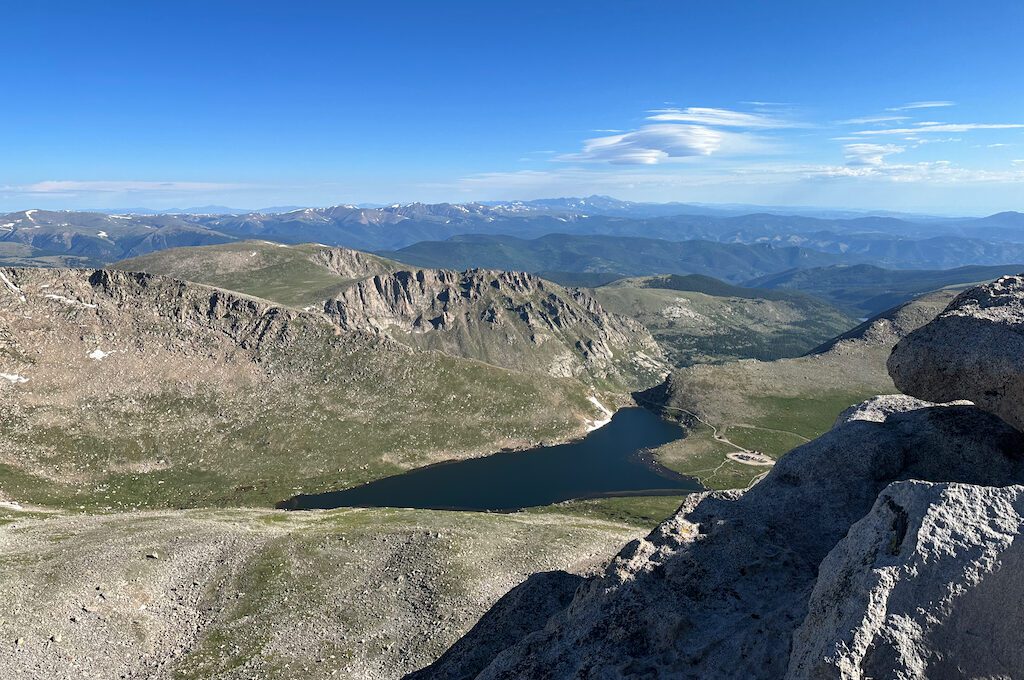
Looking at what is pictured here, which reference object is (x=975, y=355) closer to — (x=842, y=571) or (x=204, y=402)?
(x=842, y=571)

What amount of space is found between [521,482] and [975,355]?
439 ft

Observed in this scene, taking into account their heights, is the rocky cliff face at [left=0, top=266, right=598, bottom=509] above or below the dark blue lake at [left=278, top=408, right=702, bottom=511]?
above

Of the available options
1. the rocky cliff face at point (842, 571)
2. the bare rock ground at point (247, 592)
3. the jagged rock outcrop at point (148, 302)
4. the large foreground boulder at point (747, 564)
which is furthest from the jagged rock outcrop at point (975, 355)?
the jagged rock outcrop at point (148, 302)

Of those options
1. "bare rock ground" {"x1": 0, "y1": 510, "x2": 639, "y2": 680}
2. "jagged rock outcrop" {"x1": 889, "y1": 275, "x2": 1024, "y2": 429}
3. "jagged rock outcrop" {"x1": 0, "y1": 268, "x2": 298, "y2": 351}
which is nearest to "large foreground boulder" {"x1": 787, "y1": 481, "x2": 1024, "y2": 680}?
"jagged rock outcrop" {"x1": 889, "y1": 275, "x2": 1024, "y2": 429}

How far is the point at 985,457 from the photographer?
96.3 feet

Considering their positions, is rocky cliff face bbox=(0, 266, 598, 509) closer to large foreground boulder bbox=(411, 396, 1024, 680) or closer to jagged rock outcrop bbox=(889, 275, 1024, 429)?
large foreground boulder bbox=(411, 396, 1024, 680)

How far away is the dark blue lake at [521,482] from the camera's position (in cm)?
13712

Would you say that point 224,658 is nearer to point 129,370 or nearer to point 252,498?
point 252,498

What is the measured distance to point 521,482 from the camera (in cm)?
15412

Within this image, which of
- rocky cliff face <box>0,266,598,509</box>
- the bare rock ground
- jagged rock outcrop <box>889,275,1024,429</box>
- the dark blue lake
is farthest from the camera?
the dark blue lake

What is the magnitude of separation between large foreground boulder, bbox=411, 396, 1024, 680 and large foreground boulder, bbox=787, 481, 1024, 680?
406 mm

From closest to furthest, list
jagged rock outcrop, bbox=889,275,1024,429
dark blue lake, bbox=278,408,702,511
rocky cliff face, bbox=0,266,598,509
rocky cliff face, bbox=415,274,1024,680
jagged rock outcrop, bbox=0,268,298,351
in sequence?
1. rocky cliff face, bbox=415,274,1024,680
2. jagged rock outcrop, bbox=889,275,1024,429
3. rocky cliff face, bbox=0,266,598,509
4. dark blue lake, bbox=278,408,702,511
5. jagged rock outcrop, bbox=0,268,298,351

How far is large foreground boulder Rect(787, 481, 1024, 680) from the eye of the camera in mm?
13914

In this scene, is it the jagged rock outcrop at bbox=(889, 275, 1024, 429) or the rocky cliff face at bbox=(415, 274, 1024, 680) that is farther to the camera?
the jagged rock outcrop at bbox=(889, 275, 1024, 429)
